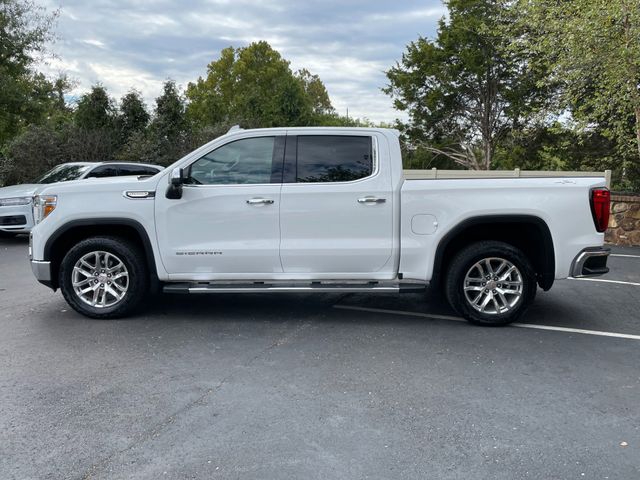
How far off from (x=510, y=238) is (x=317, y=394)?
10.2ft

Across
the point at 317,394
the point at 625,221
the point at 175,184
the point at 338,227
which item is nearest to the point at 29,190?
the point at 175,184

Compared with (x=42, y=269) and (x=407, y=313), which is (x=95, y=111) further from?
(x=407, y=313)

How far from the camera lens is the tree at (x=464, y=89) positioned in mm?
27328

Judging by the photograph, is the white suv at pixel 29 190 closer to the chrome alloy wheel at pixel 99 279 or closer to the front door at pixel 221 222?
the chrome alloy wheel at pixel 99 279

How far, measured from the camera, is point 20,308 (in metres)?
6.58

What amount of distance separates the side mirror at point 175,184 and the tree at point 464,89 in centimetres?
2275

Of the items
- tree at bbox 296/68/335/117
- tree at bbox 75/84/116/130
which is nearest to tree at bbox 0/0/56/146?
tree at bbox 75/84/116/130

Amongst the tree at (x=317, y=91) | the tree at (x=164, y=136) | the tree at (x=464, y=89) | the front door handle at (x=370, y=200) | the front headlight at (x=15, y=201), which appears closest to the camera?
the front door handle at (x=370, y=200)

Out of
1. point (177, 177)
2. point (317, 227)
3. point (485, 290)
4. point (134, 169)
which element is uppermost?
point (134, 169)

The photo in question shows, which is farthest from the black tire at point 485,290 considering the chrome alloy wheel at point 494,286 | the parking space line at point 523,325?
the parking space line at point 523,325

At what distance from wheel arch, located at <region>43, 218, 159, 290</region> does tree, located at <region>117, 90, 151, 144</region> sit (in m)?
17.9

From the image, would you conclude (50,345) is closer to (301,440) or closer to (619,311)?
(301,440)

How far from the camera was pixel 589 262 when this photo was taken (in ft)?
18.5

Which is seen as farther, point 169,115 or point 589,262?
point 169,115
